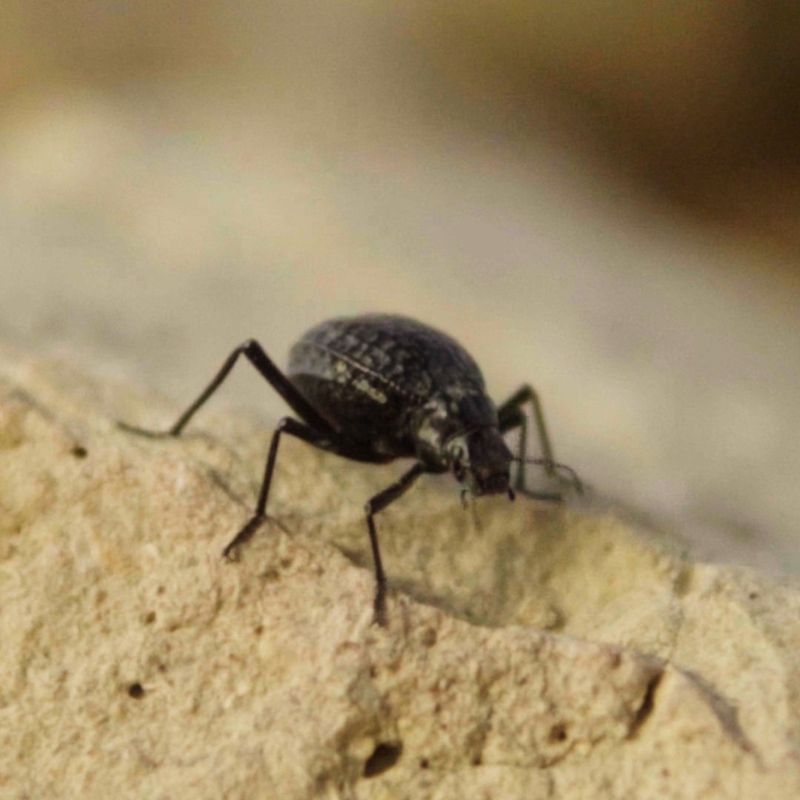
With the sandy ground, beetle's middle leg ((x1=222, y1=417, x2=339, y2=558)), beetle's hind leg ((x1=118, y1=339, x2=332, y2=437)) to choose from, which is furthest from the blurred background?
beetle's middle leg ((x1=222, y1=417, x2=339, y2=558))

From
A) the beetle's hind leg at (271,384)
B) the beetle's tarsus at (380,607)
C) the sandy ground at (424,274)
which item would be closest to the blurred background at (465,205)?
the sandy ground at (424,274)

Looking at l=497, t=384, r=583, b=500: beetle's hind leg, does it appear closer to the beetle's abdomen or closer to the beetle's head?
the beetle's head

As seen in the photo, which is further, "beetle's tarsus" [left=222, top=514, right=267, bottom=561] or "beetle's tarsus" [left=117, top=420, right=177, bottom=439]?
"beetle's tarsus" [left=117, top=420, right=177, bottom=439]

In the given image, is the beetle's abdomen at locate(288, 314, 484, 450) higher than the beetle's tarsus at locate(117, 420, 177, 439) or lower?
higher

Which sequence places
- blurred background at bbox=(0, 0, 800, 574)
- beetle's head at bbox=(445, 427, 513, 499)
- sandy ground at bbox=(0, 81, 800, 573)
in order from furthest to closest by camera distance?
blurred background at bbox=(0, 0, 800, 574)
sandy ground at bbox=(0, 81, 800, 573)
beetle's head at bbox=(445, 427, 513, 499)

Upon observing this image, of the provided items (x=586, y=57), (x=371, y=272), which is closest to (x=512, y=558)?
(x=371, y=272)

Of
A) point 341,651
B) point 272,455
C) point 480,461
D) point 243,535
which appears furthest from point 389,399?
point 341,651

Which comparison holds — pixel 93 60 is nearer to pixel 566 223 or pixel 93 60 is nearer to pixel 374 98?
pixel 374 98

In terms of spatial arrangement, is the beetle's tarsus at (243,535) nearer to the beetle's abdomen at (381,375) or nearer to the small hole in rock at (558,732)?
the beetle's abdomen at (381,375)
